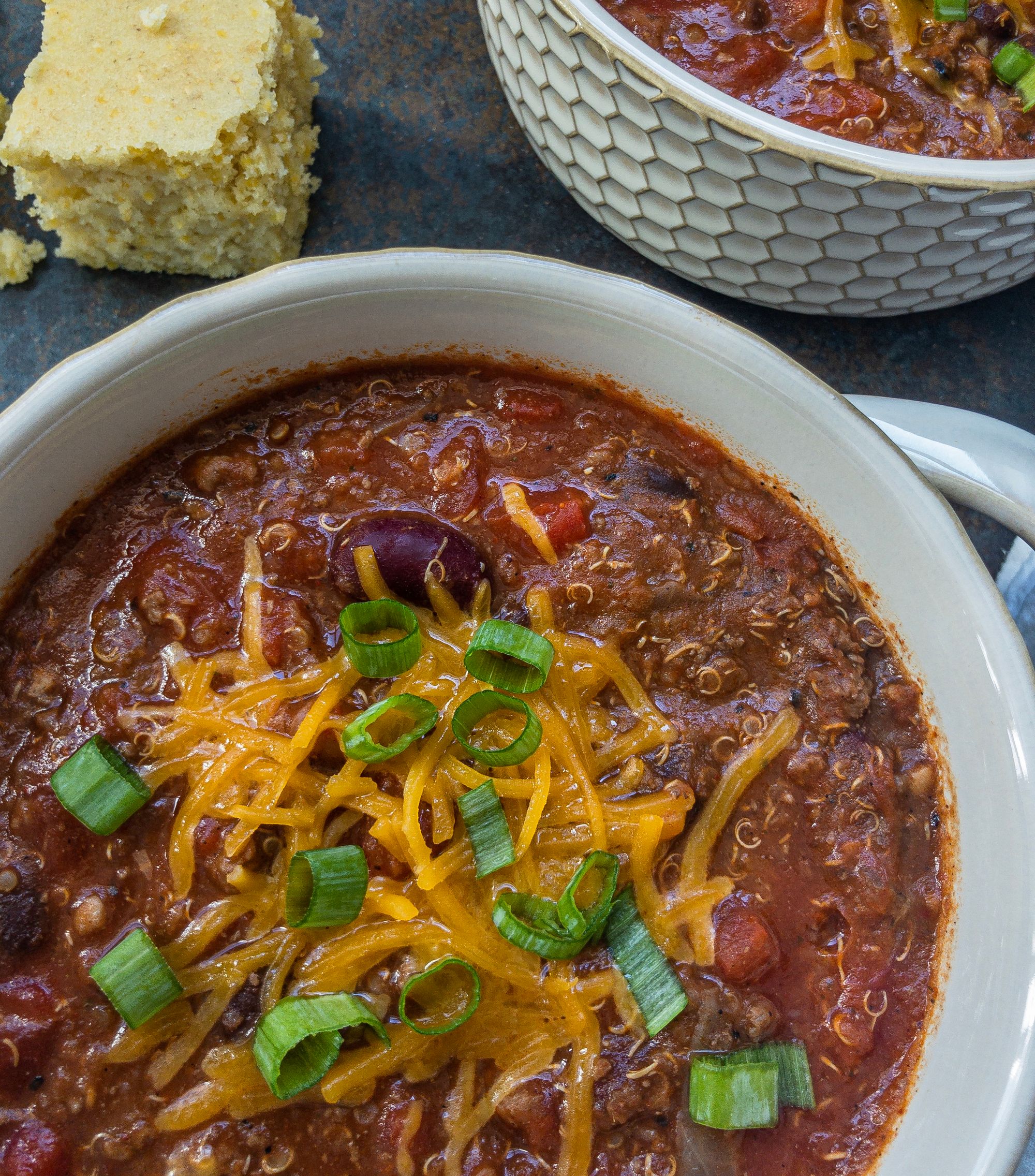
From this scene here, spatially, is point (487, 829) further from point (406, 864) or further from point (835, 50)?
point (835, 50)

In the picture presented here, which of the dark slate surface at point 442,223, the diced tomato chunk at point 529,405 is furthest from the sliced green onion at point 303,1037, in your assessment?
the dark slate surface at point 442,223

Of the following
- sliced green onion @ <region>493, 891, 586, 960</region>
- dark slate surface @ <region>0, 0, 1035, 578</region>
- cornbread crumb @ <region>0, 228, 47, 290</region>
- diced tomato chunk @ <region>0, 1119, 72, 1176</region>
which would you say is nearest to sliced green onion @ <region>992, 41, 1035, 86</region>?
dark slate surface @ <region>0, 0, 1035, 578</region>

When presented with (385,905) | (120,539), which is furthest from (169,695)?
(385,905)

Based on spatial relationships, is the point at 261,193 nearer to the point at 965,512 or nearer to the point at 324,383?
the point at 324,383

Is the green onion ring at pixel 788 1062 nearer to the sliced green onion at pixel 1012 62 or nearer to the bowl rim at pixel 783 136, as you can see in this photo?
the bowl rim at pixel 783 136

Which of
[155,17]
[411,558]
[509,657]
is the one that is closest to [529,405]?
[411,558]
